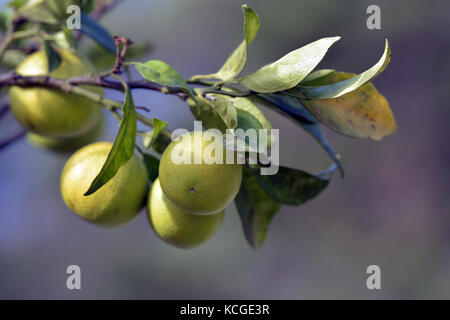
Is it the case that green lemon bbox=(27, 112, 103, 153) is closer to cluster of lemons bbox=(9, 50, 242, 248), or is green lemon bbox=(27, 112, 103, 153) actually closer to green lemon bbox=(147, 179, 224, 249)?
cluster of lemons bbox=(9, 50, 242, 248)

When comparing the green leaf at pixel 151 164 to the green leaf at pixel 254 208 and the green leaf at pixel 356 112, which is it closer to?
the green leaf at pixel 254 208

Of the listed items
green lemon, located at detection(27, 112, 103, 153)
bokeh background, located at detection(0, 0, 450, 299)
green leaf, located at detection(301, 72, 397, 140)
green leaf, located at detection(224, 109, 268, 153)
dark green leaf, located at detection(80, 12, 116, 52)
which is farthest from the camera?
bokeh background, located at detection(0, 0, 450, 299)

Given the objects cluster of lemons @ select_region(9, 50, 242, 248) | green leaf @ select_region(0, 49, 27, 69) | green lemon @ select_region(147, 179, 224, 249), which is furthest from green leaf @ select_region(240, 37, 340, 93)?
green leaf @ select_region(0, 49, 27, 69)

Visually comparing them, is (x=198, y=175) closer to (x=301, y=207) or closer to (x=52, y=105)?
(x=52, y=105)

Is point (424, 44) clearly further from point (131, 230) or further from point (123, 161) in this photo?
point (123, 161)

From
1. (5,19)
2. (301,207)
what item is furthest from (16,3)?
(301,207)

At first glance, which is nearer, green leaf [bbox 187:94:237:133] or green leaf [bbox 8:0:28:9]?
green leaf [bbox 187:94:237:133]

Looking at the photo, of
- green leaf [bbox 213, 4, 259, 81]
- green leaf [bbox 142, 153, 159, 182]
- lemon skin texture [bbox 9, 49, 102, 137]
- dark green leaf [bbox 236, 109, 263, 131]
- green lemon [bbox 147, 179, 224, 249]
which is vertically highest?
lemon skin texture [bbox 9, 49, 102, 137]

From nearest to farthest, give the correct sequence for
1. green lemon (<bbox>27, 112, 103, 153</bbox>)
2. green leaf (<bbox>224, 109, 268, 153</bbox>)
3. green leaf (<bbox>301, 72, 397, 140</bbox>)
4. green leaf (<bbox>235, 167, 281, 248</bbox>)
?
green leaf (<bbox>224, 109, 268, 153</bbox>), green leaf (<bbox>301, 72, 397, 140</bbox>), green leaf (<bbox>235, 167, 281, 248</bbox>), green lemon (<bbox>27, 112, 103, 153</bbox>)
